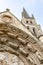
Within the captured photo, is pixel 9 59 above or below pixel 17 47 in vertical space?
below

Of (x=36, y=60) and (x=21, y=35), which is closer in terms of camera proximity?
(x=36, y=60)

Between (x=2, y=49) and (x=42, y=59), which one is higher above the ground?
(x=2, y=49)

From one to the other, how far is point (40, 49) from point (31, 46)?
25cm

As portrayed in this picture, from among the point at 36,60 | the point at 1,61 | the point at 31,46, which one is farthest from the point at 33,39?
the point at 1,61

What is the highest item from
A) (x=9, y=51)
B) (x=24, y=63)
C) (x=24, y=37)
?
(x=24, y=37)

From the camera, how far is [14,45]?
533 centimetres

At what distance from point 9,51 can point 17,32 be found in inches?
23.2

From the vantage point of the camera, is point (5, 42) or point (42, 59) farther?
point (5, 42)

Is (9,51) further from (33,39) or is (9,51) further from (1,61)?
(33,39)

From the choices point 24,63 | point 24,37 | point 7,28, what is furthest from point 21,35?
point 24,63

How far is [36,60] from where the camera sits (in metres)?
4.95

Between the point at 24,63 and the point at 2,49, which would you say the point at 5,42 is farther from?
the point at 24,63

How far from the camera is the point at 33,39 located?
213 inches

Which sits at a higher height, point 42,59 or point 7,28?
point 7,28
